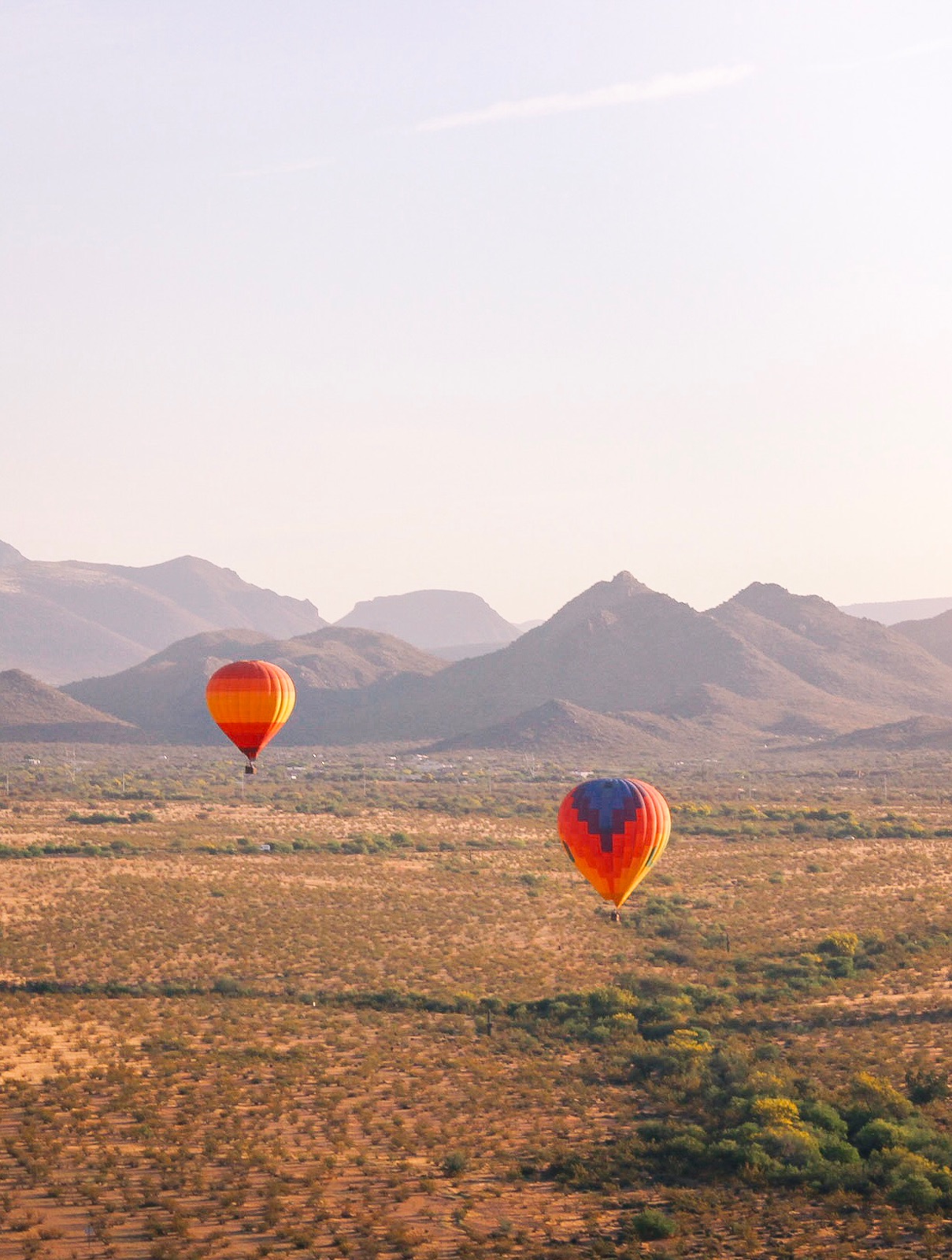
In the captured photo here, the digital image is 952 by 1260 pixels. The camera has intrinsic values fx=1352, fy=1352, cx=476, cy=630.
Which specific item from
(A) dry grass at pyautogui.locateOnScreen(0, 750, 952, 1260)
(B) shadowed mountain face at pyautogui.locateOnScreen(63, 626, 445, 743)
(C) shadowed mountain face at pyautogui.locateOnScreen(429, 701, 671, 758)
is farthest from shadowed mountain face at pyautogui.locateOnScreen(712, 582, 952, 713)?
(A) dry grass at pyautogui.locateOnScreen(0, 750, 952, 1260)

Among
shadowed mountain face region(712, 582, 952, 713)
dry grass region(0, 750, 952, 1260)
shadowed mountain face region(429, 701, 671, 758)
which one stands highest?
shadowed mountain face region(712, 582, 952, 713)

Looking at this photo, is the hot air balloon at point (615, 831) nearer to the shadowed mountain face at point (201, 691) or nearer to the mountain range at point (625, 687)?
the mountain range at point (625, 687)

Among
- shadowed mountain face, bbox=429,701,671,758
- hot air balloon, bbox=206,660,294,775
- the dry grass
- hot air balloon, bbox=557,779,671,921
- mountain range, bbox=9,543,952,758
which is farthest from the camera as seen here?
mountain range, bbox=9,543,952,758

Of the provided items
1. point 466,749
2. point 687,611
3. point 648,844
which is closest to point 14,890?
point 648,844

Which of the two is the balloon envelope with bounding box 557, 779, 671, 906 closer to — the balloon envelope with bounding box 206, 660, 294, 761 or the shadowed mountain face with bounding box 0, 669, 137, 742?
the balloon envelope with bounding box 206, 660, 294, 761

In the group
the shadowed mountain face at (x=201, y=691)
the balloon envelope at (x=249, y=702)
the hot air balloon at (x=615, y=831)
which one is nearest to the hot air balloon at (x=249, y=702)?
the balloon envelope at (x=249, y=702)

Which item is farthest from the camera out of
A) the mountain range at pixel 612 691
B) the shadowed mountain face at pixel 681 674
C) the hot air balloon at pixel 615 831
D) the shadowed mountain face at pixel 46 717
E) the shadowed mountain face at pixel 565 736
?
the shadowed mountain face at pixel 681 674
